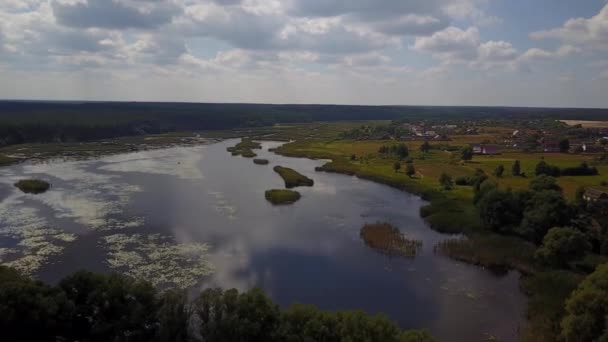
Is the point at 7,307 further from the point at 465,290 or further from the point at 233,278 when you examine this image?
the point at 465,290

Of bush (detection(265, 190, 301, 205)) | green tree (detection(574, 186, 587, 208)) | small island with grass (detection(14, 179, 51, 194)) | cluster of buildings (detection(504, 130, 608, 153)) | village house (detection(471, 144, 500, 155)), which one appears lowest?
bush (detection(265, 190, 301, 205))

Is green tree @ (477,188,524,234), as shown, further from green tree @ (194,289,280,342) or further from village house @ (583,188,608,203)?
green tree @ (194,289,280,342)

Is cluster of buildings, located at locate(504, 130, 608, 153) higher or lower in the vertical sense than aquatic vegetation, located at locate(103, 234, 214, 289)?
higher

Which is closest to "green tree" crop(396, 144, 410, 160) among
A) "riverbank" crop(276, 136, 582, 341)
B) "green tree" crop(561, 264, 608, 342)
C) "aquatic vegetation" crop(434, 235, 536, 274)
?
"riverbank" crop(276, 136, 582, 341)

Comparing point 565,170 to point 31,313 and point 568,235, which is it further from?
point 31,313

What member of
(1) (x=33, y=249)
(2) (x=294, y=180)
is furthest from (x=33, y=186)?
(2) (x=294, y=180)

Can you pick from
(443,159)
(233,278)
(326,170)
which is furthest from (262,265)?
(443,159)
